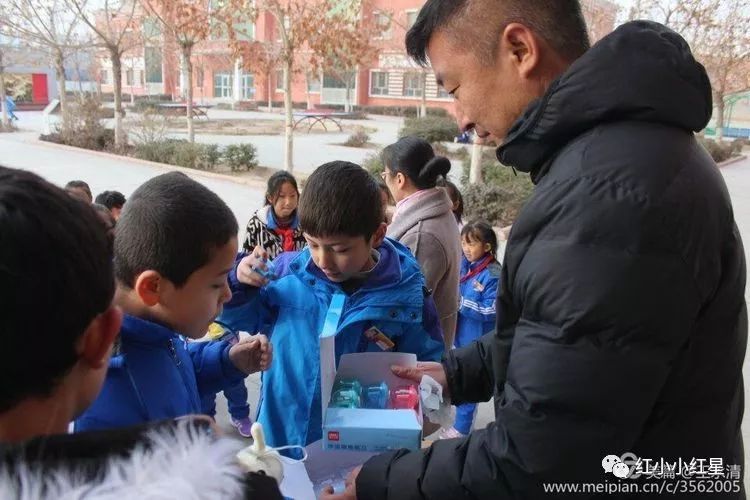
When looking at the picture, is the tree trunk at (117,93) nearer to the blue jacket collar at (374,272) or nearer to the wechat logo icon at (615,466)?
the blue jacket collar at (374,272)

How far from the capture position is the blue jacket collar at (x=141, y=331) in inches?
51.1

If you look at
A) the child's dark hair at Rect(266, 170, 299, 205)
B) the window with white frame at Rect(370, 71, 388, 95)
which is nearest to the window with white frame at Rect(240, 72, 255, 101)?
the window with white frame at Rect(370, 71, 388, 95)

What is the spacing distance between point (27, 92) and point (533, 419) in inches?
1550

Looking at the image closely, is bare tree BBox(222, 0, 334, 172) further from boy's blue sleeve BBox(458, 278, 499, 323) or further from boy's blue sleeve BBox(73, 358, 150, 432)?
boy's blue sleeve BBox(73, 358, 150, 432)

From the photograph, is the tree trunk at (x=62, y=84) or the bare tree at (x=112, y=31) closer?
the bare tree at (x=112, y=31)

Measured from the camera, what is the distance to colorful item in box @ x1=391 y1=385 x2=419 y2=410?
1553mm

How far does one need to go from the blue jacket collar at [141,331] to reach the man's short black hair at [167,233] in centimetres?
12

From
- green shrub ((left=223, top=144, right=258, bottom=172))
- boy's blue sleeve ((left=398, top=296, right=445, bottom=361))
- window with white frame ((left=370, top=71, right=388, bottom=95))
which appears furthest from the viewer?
window with white frame ((left=370, top=71, right=388, bottom=95))

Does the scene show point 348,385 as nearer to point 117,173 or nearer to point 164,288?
point 164,288

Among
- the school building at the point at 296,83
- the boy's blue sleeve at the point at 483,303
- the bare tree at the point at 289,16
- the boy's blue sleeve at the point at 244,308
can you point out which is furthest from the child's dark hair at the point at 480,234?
the school building at the point at 296,83

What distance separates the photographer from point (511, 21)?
4.01ft

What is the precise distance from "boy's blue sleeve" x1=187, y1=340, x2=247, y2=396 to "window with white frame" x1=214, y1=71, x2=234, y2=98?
4516 centimetres

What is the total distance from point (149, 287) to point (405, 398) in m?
0.71

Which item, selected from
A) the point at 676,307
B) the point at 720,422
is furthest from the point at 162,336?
the point at 720,422
